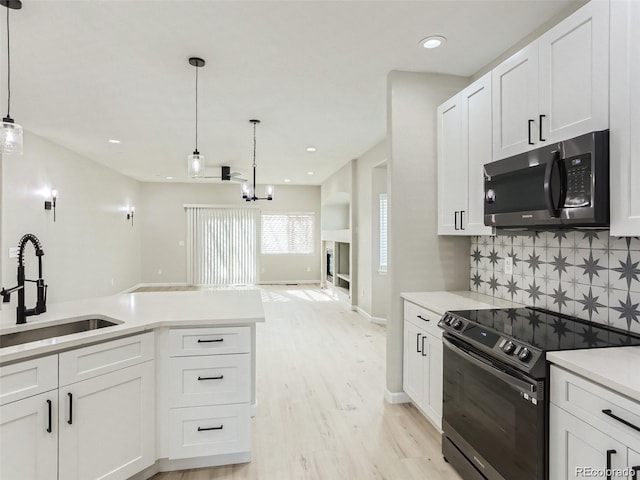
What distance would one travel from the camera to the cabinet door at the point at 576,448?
1.22m

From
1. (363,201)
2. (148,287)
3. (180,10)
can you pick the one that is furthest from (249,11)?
(148,287)

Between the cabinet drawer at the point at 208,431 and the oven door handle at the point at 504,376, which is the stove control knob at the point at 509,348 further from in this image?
the cabinet drawer at the point at 208,431

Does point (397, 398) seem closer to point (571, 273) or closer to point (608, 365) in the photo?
point (571, 273)

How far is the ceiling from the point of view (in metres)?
2.18

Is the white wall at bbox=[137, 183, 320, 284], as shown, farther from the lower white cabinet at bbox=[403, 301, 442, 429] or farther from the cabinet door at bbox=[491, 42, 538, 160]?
the cabinet door at bbox=[491, 42, 538, 160]

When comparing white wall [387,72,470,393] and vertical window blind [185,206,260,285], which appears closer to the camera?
white wall [387,72,470,393]

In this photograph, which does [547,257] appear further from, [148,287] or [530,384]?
[148,287]

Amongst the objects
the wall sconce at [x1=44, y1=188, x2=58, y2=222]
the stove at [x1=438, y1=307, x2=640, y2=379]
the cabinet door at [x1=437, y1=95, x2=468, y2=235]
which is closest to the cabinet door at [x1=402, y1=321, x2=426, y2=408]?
the stove at [x1=438, y1=307, x2=640, y2=379]

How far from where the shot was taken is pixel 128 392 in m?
1.90

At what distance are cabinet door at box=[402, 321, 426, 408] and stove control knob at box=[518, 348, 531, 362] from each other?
1038 mm

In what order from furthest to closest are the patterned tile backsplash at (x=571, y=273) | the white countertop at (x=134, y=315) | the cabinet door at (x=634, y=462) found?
the patterned tile backsplash at (x=571, y=273) < the white countertop at (x=134, y=315) < the cabinet door at (x=634, y=462)

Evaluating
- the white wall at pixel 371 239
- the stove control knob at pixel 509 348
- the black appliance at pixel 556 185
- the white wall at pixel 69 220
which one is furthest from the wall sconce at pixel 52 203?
the stove control knob at pixel 509 348

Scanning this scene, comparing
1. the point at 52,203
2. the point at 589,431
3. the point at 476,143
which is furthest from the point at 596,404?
the point at 52,203

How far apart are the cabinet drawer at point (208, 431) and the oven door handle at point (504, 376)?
4.28 feet
